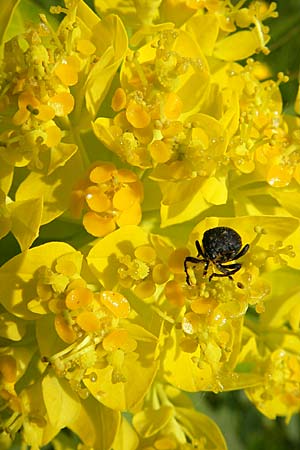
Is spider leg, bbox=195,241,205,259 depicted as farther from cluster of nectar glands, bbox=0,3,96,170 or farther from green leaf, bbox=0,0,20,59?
green leaf, bbox=0,0,20,59

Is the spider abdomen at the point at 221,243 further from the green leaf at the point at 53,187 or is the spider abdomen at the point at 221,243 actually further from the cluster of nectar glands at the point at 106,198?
Answer: the green leaf at the point at 53,187

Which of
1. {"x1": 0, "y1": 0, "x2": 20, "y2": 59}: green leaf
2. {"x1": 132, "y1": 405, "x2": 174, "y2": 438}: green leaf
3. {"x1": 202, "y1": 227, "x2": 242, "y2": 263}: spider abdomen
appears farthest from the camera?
{"x1": 132, "y1": 405, "x2": 174, "y2": 438}: green leaf

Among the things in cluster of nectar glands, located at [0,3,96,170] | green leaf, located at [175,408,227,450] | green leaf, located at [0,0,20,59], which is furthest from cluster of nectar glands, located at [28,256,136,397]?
green leaf, located at [0,0,20,59]

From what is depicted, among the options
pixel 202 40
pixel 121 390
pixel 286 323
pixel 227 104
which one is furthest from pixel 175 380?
pixel 202 40

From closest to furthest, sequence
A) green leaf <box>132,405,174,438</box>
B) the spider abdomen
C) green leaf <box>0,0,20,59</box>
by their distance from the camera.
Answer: the spider abdomen → green leaf <box>0,0,20,59</box> → green leaf <box>132,405,174,438</box>

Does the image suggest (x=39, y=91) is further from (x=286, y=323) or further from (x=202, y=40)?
(x=286, y=323)

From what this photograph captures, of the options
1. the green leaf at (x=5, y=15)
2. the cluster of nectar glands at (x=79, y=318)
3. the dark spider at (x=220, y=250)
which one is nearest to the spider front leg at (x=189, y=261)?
the dark spider at (x=220, y=250)

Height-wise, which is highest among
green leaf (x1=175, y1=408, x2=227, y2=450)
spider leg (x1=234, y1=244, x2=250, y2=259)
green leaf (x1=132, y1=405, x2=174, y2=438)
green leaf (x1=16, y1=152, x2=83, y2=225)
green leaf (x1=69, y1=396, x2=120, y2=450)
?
green leaf (x1=16, y1=152, x2=83, y2=225)

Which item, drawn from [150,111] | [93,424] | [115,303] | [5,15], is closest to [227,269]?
[115,303]
